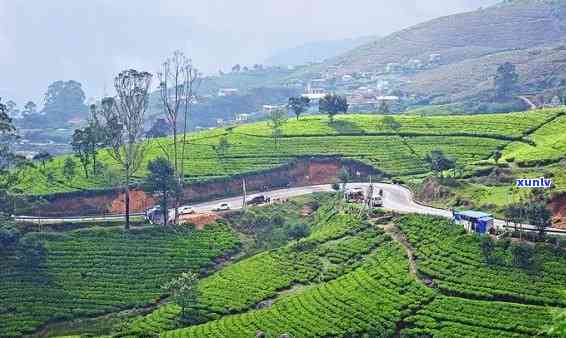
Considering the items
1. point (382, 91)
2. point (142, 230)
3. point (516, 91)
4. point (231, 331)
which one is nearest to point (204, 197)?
point (142, 230)

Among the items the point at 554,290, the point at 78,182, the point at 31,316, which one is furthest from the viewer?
the point at 78,182

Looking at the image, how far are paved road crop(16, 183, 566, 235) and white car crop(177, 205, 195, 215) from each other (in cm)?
61

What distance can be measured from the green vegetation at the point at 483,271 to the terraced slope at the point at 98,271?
808 inches

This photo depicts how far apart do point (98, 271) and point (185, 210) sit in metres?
15.6

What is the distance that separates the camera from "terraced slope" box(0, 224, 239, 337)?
176 feet

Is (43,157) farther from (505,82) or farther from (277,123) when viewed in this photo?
(505,82)

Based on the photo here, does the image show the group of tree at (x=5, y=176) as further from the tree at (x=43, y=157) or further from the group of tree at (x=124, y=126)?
the tree at (x=43, y=157)

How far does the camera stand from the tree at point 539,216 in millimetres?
48125

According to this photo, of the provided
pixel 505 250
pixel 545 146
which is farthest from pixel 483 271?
pixel 545 146

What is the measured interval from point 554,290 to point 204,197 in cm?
4247

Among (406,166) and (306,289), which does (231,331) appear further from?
(406,166)

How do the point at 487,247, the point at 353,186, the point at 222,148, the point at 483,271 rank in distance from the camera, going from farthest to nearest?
the point at 222,148, the point at 353,186, the point at 487,247, the point at 483,271

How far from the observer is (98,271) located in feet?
190

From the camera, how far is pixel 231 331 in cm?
4534
